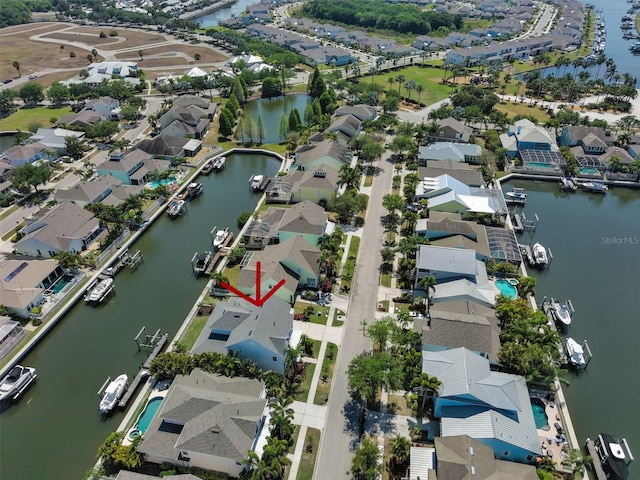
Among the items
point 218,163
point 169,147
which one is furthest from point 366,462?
point 169,147

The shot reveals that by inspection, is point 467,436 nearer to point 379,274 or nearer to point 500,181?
point 379,274

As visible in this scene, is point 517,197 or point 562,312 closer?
point 562,312

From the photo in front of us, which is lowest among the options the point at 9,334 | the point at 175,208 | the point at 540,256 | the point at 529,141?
the point at 9,334

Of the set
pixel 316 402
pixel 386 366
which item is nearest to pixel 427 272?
pixel 386 366

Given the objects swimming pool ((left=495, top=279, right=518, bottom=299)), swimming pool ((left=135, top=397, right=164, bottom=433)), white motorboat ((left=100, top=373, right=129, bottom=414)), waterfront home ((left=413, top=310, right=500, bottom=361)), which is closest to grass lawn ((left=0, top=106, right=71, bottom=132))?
white motorboat ((left=100, top=373, right=129, bottom=414))

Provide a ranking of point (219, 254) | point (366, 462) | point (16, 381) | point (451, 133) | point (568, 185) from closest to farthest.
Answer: point (366, 462), point (16, 381), point (219, 254), point (568, 185), point (451, 133)

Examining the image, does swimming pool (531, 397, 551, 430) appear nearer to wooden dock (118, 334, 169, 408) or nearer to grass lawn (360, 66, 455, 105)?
wooden dock (118, 334, 169, 408)

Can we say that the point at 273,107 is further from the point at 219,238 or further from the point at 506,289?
the point at 506,289
